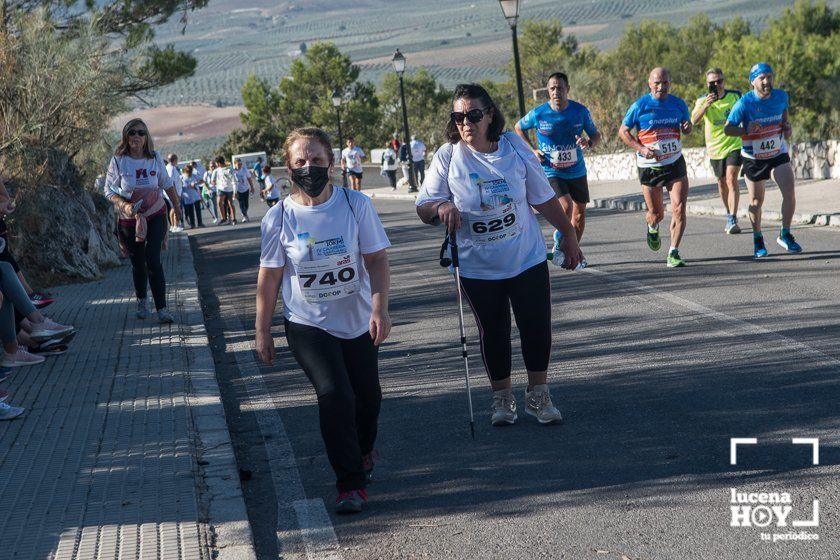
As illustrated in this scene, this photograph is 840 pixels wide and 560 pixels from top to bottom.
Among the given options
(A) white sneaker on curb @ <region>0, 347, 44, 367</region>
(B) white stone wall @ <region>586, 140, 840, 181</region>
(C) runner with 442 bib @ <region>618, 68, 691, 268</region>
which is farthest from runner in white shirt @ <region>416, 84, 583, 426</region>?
(B) white stone wall @ <region>586, 140, 840, 181</region>

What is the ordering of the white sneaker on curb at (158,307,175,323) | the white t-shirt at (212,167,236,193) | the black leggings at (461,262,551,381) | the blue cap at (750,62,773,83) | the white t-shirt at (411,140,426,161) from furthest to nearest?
the white t-shirt at (411,140,426,161) → the white t-shirt at (212,167,236,193) → the blue cap at (750,62,773,83) → the white sneaker on curb at (158,307,175,323) → the black leggings at (461,262,551,381)

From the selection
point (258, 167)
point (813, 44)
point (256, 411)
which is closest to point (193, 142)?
point (258, 167)

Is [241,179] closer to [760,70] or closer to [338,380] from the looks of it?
[760,70]

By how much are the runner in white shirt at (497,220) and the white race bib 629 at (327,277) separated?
3.07 feet

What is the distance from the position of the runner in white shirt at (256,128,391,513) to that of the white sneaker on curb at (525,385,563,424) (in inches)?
50.3

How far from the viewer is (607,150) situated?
36281 mm

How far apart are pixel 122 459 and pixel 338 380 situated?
1764 millimetres

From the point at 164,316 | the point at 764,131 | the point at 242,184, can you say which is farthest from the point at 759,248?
the point at 242,184

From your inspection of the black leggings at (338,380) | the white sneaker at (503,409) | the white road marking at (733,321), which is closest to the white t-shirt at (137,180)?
the white road marking at (733,321)

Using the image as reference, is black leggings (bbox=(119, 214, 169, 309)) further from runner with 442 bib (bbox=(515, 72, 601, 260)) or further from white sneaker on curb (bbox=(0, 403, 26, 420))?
runner with 442 bib (bbox=(515, 72, 601, 260))

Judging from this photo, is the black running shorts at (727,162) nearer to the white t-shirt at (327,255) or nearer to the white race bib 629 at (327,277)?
the white t-shirt at (327,255)

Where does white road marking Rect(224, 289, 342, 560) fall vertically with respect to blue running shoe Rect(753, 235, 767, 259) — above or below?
above

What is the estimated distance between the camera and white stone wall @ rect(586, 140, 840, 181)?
2173 centimetres

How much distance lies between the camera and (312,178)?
5.64 m
